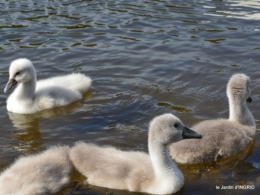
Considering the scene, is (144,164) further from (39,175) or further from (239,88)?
(239,88)

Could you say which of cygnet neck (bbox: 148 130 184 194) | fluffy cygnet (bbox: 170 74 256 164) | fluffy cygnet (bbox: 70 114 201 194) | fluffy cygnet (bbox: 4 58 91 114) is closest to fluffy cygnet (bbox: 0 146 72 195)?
fluffy cygnet (bbox: 70 114 201 194)

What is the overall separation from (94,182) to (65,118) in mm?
2276

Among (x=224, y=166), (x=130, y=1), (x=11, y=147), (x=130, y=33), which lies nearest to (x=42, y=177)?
(x=11, y=147)

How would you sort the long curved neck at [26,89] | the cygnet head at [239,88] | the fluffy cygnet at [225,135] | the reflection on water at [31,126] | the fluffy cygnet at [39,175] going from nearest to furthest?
the fluffy cygnet at [39,175] → the fluffy cygnet at [225,135] → the cygnet head at [239,88] → the reflection on water at [31,126] → the long curved neck at [26,89]

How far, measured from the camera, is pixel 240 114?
7668 mm

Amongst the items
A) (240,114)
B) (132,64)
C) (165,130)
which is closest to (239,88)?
(240,114)

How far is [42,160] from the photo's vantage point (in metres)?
6.44

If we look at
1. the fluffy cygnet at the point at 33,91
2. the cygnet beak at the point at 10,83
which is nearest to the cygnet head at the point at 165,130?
the fluffy cygnet at the point at 33,91

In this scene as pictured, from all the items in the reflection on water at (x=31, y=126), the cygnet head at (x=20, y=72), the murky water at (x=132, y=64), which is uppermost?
the cygnet head at (x=20, y=72)

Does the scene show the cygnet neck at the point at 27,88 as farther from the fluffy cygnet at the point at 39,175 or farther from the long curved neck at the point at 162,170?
the long curved neck at the point at 162,170

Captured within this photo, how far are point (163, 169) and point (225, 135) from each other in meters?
1.31

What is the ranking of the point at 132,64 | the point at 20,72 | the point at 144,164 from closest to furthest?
the point at 144,164
the point at 20,72
the point at 132,64

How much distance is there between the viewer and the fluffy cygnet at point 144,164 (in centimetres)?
630

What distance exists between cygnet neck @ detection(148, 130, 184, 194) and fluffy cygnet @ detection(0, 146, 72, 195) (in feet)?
3.43
